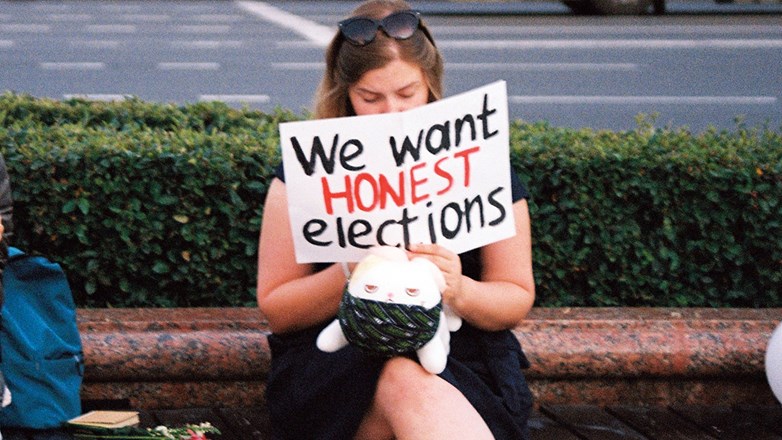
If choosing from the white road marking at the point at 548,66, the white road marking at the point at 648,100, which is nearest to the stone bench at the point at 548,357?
the white road marking at the point at 648,100

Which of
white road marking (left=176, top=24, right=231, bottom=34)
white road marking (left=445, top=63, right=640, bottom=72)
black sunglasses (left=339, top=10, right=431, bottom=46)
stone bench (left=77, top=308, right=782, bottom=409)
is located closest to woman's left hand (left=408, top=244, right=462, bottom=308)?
black sunglasses (left=339, top=10, right=431, bottom=46)

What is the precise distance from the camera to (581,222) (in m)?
4.10

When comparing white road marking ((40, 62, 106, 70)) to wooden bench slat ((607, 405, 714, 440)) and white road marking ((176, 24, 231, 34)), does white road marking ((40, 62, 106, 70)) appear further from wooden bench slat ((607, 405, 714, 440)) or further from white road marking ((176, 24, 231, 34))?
wooden bench slat ((607, 405, 714, 440))

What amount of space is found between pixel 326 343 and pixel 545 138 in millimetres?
1785

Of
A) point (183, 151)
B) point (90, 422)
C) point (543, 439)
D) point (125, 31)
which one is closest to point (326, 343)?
point (90, 422)

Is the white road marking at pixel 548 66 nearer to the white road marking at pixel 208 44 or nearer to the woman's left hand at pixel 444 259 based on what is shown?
the white road marking at pixel 208 44

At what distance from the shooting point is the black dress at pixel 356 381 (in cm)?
277

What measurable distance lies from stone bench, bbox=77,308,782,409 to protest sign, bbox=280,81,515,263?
1046 millimetres

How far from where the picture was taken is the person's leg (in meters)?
2.56

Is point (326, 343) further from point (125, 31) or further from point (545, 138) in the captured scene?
point (125, 31)

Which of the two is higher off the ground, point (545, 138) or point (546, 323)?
point (545, 138)

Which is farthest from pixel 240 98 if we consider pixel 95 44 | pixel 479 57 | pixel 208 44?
pixel 95 44

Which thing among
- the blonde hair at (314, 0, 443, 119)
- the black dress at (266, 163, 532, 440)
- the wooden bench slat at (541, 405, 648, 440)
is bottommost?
the wooden bench slat at (541, 405, 648, 440)

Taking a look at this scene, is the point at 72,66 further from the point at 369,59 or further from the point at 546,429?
the point at 369,59
